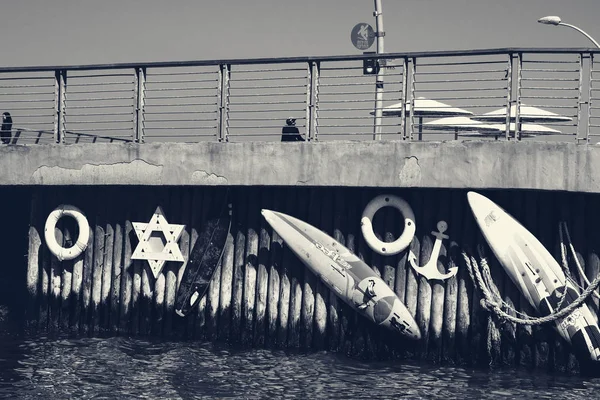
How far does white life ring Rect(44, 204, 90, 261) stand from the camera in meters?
18.0

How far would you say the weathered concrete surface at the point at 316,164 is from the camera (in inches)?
587

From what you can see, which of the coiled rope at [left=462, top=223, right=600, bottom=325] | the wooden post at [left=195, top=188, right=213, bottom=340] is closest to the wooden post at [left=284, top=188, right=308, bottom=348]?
the wooden post at [left=195, top=188, right=213, bottom=340]

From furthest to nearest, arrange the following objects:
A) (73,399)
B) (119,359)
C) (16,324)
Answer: (16,324)
(119,359)
(73,399)

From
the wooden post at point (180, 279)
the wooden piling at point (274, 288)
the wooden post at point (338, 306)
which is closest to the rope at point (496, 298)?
the wooden post at point (338, 306)

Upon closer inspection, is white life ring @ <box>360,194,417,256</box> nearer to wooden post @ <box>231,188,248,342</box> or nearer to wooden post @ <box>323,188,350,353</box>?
wooden post @ <box>323,188,350,353</box>

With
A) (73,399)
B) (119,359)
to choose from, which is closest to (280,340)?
(119,359)

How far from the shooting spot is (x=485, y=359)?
50.5ft

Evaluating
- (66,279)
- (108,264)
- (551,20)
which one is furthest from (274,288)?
(551,20)

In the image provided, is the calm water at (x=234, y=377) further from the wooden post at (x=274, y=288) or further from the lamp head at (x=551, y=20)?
the lamp head at (x=551, y=20)

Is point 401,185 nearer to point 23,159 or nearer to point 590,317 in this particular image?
point 590,317

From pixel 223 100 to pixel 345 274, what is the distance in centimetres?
374

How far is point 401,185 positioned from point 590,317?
340cm

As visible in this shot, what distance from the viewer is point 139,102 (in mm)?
17969

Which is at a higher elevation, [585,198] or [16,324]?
[585,198]
